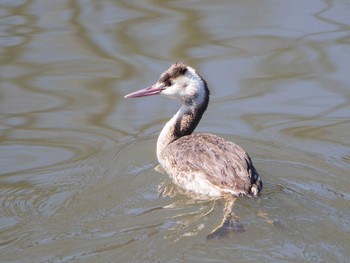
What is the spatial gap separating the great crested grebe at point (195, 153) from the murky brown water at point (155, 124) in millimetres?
152

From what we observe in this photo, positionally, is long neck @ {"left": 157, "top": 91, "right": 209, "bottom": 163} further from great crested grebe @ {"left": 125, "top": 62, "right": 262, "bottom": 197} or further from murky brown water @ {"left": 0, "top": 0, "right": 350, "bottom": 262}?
murky brown water @ {"left": 0, "top": 0, "right": 350, "bottom": 262}

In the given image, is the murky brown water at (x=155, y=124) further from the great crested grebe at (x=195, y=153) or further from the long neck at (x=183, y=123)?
the long neck at (x=183, y=123)

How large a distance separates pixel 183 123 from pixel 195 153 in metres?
0.75

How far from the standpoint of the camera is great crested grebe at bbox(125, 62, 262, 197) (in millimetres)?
6586

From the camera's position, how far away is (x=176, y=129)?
766 cm

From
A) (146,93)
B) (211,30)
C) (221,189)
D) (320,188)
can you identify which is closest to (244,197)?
(221,189)

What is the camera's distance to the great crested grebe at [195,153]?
6586mm

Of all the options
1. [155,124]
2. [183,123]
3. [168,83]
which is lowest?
[155,124]

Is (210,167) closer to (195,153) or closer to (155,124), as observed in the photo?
(195,153)

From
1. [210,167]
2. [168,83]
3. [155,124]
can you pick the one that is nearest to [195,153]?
[210,167]

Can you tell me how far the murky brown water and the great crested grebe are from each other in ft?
0.50

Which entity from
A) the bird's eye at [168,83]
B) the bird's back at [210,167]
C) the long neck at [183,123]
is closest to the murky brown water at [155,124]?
the bird's back at [210,167]

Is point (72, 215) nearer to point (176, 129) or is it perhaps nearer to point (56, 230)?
point (56, 230)

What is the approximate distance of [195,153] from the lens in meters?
6.99
